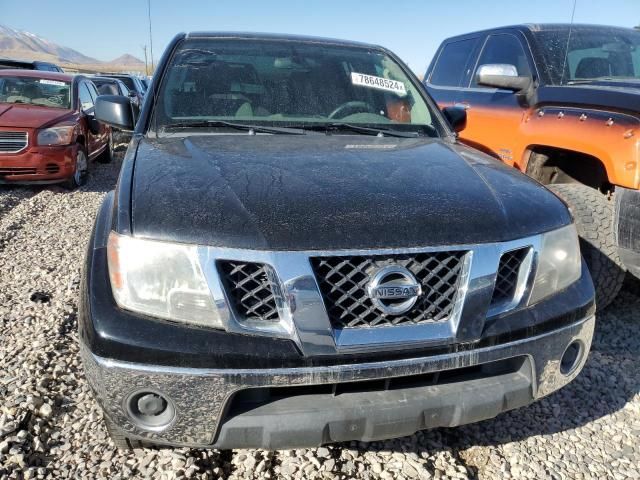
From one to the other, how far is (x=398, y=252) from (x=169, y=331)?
2.38 ft

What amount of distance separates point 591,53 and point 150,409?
165 inches

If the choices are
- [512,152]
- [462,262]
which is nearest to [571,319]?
[462,262]

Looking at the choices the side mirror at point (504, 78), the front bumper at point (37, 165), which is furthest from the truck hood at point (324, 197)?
the front bumper at point (37, 165)

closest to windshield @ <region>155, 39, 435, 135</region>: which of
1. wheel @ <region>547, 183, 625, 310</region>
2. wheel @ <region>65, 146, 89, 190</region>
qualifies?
wheel @ <region>547, 183, 625, 310</region>

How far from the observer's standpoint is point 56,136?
665cm

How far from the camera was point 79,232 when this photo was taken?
5.07 meters

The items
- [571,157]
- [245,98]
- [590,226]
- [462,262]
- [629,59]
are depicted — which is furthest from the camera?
[629,59]

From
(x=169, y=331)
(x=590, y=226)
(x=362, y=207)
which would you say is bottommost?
(x=590, y=226)

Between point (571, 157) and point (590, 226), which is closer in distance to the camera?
point (590, 226)

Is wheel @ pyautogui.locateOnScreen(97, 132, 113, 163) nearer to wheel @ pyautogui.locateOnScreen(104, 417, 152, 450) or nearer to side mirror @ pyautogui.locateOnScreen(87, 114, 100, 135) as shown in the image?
side mirror @ pyautogui.locateOnScreen(87, 114, 100, 135)

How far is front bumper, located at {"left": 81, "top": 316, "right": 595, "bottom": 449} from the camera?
5.08 feet

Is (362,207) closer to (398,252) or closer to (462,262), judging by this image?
(398,252)

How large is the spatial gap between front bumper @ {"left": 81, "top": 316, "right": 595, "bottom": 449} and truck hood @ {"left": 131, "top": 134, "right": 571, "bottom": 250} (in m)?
Answer: 0.38

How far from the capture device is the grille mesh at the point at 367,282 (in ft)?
5.20
